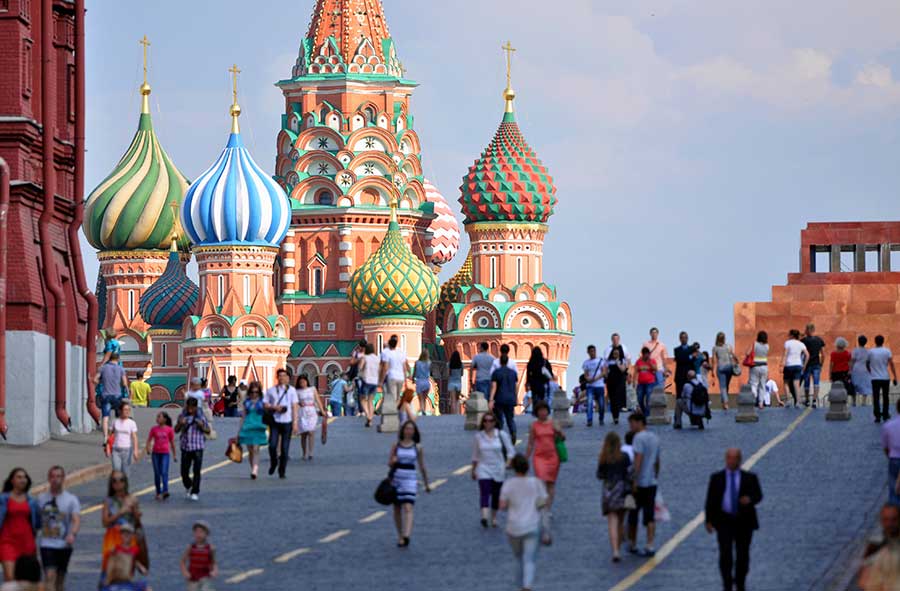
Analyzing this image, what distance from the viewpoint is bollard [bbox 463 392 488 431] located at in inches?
1570

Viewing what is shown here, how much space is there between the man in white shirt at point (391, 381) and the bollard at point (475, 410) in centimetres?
112

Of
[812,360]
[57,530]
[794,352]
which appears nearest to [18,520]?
[57,530]

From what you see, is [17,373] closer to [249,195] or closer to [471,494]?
[471,494]

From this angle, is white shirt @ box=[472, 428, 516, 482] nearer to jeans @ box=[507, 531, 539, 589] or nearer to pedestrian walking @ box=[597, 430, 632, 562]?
pedestrian walking @ box=[597, 430, 632, 562]

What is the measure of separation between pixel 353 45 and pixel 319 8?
8.21ft

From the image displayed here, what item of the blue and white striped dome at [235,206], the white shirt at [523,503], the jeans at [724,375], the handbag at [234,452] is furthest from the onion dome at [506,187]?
the white shirt at [523,503]

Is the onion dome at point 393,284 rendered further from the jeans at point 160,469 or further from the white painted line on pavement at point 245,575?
the white painted line on pavement at point 245,575

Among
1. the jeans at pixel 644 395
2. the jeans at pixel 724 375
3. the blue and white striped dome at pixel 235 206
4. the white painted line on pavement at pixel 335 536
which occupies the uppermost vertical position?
the blue and white striped dome at pixel 235 206

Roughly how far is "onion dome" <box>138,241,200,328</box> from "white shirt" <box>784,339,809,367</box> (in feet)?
232

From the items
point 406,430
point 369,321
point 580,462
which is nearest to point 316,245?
point 369,321

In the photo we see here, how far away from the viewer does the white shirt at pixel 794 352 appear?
41.5 m

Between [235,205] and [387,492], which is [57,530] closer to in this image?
[387,492]

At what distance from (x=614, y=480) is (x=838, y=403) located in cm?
1481

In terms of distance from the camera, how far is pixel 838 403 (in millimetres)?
39188
